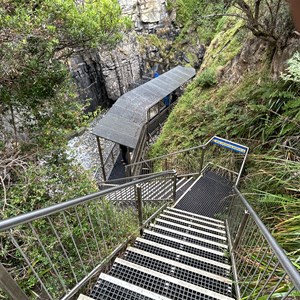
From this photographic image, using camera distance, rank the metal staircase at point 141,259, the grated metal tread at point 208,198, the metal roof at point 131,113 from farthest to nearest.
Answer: the metal roof at point 131,113 < the grated metal tread at point 208,198 < the metal staircase at point 141,259

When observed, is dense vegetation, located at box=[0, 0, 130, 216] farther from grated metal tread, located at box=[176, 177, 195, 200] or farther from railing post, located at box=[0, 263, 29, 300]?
grated metal tread, located at box=[176, 177, 195, 200]

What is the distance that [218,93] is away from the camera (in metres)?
7.76

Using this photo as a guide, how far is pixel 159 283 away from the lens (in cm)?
203

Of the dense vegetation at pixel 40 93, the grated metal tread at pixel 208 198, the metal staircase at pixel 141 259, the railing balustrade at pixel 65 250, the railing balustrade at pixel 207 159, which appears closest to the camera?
the metal staircase at pixel 141 259

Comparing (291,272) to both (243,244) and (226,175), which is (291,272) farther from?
(226,175)

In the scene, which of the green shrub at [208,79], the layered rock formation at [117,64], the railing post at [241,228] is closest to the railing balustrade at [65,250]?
the railing post at [241,228]

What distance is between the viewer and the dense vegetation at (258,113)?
3023mm

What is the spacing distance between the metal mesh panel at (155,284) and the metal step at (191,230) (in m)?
1.37

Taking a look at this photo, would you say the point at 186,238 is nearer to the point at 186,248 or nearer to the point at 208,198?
the point at 186,248

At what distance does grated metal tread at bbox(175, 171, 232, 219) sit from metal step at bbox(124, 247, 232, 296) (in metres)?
2.55

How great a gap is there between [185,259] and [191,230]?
927 mm

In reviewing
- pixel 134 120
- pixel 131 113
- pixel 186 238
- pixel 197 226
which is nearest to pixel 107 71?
pixel 131 113

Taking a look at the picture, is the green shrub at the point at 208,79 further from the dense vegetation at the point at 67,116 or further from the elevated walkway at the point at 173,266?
the elevated walkway at the point at 173,266

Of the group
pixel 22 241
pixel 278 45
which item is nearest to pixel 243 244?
pixel 22 241
